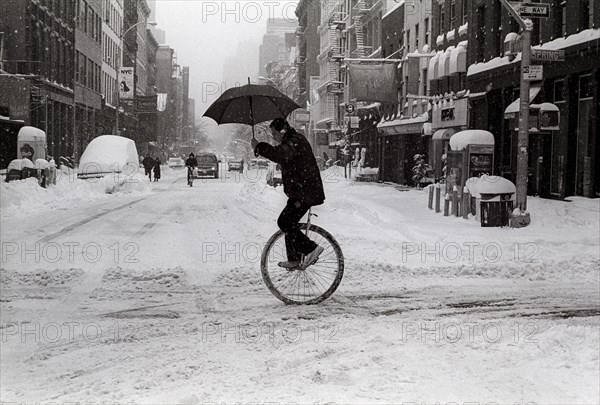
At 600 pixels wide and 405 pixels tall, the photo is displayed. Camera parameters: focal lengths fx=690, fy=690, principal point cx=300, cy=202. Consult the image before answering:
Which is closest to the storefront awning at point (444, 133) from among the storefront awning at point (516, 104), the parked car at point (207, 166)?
the storefront awning at point (516, 104)

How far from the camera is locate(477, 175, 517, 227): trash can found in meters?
15.1

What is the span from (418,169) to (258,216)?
1633cm

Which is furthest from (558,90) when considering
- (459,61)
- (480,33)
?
(459,61)

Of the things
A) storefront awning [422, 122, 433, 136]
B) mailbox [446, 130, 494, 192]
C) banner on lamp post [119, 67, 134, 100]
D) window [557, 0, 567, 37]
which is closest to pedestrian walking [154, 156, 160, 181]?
banner on lamp post [119, 67, 134, 100]

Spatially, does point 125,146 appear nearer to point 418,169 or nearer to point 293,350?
point 418,169

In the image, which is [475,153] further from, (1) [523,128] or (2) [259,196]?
(2) [259,196]

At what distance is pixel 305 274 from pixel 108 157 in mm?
20860

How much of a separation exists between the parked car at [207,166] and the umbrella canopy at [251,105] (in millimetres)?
33336

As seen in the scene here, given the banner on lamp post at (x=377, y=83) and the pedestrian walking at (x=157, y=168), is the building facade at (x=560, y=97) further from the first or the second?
the pedestrian walking at (x=157, y=168)

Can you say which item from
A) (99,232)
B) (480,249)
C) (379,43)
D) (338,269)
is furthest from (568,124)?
(379,43)

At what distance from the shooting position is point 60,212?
1766cm

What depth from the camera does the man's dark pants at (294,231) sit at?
6.23 metres

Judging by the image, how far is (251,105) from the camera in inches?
244

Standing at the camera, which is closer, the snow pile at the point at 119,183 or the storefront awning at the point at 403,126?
the snow pile at the point at 119,183
